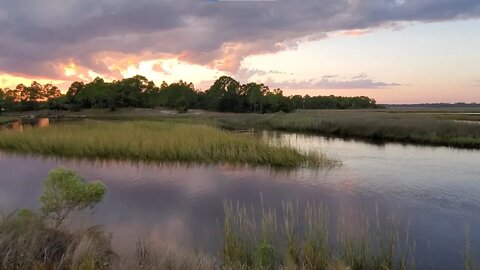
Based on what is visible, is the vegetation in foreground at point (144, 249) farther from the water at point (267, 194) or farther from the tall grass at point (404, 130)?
the tall grass at point (404, 130)

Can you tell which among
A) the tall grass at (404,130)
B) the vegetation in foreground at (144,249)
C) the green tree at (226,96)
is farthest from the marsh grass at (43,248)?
the green tree at (226,96)

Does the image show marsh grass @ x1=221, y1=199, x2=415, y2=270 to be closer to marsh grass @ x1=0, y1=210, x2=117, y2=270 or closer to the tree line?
marsh grass @ x1=0, y1=210, x2=117, y2=270

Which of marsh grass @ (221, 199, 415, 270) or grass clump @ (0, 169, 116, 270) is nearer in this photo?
grass clump @ (0, 169, 116, 270)

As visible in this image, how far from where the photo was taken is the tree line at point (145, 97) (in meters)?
97.8

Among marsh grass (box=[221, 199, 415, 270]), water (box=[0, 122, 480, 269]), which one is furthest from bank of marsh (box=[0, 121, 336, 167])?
marsh grass (box=[221, 199, 415, 270])

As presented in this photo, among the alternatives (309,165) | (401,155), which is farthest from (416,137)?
(309,165)

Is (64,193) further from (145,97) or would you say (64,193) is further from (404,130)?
(145,97)

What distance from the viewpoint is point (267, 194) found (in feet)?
47.1

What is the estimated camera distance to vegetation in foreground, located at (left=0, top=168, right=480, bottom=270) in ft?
20.6

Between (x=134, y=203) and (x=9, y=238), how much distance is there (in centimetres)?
646

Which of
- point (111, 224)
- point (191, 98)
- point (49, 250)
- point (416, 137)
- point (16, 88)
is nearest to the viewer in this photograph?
point (49, 250)

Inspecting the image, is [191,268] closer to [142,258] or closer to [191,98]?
[142,258]

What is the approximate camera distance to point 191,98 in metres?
105

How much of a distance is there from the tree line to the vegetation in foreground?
81356 millimetres
